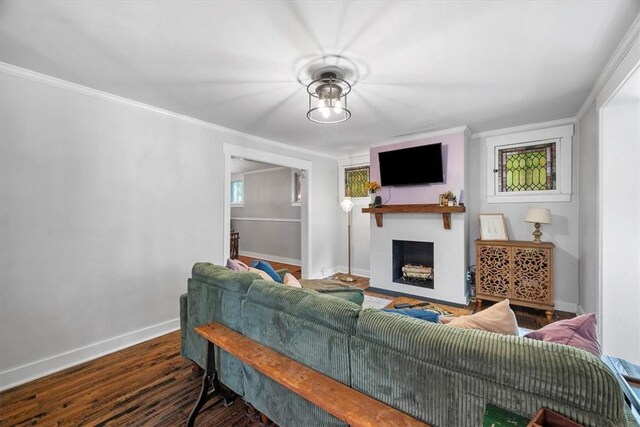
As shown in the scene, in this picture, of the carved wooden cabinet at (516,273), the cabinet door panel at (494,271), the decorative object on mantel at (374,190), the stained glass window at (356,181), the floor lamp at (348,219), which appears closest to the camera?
the carved wooden cabinet at (516,273)

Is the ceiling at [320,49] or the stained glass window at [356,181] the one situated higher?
the ceiling at [320,49]

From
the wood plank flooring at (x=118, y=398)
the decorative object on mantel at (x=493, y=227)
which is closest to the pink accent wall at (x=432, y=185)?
the decorative object on mantel at (x=493, y=227)

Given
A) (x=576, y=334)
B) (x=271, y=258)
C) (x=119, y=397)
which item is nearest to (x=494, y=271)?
(x=576, y=334)

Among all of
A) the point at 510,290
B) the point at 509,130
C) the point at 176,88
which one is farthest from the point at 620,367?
the point at 176,88

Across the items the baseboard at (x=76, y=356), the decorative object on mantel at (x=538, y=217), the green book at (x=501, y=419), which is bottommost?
the baseboard at (x=76, y=356)

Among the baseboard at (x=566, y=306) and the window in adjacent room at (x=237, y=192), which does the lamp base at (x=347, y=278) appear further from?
the window in adjacent room at (x=237, y=192)

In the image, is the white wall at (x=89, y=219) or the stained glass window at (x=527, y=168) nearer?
the white wall at (x=89, y=219)

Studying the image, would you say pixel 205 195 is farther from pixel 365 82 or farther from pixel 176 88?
pixel 365 82

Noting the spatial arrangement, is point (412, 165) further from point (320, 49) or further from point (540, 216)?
point (320, 49)

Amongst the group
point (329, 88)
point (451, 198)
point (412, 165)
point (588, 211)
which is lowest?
point (588, 211)

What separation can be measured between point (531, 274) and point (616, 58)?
2361 mm

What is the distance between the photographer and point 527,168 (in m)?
3.71

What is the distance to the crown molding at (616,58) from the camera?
5.50 feet

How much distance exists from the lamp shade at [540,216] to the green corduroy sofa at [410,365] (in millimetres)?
2995
